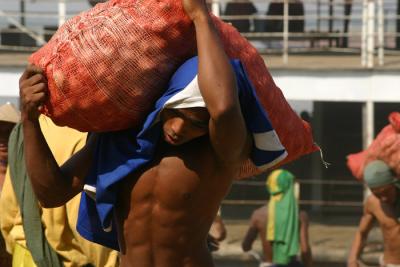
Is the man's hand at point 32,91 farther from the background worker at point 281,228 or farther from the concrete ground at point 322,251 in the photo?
the concrete ground at point 322,251

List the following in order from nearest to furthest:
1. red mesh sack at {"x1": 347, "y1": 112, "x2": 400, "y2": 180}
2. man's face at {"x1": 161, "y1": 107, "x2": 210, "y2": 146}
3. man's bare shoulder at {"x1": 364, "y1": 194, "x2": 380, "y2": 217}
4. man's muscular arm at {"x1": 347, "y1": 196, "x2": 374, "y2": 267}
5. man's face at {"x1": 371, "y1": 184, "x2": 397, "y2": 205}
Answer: man's face at {"x1": 161, "y1": 107, "x2": 210, "y2": 146} < red mesh sack at {"x1": 347, "y1": 112, "x2": 400, "y2": 180} < man's face at {"x1": 371, "y1": 184, "x2": 397, "y2": 205} < man's bare shoulder at {"x1": 364, "y1": 194, "x2": 380, "y2": 217} < man's muscular arm at {"x1": 347, "y1": 196, "x2": 374, "y2": 267}

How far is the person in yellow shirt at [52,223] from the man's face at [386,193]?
12.3 ft

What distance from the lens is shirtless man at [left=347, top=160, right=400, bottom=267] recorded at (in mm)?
9031

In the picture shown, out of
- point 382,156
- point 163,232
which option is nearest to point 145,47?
point 163,232

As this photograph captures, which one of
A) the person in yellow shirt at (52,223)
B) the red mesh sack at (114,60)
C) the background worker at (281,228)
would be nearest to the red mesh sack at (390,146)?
the background worker at (281,228)

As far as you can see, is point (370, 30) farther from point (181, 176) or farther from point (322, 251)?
point (181, 176)

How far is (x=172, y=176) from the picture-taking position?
3840mm

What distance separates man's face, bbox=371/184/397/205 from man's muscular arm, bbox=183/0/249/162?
564 centimetres

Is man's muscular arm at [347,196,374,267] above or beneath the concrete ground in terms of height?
above

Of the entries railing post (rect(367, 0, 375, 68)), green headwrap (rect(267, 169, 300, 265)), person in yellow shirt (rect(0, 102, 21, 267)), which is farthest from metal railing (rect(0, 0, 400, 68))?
person in yellow shirt (rect(0, 102, 21, 267))

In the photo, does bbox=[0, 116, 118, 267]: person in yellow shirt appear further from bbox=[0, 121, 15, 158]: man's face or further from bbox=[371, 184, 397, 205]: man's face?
bbox=[371, 184, 397, 205]: man's face

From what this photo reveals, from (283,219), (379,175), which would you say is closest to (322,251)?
(283,219)

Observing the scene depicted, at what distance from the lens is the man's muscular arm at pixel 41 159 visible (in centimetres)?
378

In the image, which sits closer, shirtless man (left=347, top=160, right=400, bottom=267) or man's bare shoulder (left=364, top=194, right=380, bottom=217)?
shirtless man (left=347, top=160, right=400, bottom=267)
